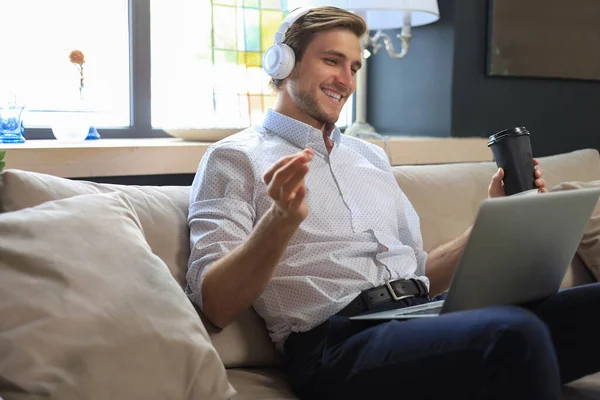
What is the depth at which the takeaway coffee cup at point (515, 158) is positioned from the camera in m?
1.63

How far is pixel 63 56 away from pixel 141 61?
257mm

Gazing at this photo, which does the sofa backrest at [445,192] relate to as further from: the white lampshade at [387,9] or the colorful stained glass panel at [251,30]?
the colorful stained glass panel at [251,30]

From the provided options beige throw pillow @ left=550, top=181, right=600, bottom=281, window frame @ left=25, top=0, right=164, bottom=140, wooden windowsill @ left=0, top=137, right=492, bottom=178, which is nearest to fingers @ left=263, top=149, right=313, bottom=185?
wooden windowsill @ left=0, top=137, right=492, bottom=178

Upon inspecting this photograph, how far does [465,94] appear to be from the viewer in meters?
2.91

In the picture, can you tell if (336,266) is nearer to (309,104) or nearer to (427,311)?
(427,311)

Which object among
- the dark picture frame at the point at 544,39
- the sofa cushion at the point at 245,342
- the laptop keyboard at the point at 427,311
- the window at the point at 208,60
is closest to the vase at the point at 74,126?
the window at the point at 208,60

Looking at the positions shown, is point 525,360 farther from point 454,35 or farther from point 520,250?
point 454,35

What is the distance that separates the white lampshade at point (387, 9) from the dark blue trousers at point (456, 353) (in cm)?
114

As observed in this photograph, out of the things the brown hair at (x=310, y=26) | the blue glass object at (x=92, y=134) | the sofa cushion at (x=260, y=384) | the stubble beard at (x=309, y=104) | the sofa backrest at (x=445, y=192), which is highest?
the brown hair at (x=310, y=26)

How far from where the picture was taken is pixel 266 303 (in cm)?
158

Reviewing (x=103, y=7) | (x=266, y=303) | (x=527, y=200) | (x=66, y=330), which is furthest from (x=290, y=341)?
(x=103, y=7)

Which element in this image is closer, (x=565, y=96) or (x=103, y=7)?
(x=103, y=7)

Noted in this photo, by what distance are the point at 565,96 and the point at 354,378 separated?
2251mm

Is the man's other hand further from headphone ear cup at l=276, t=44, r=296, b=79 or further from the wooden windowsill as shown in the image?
the wooden windowsill
